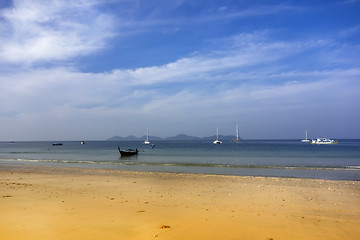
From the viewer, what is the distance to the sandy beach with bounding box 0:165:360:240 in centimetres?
690

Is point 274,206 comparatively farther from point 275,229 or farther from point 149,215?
point 149,215

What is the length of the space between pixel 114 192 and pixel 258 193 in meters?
6.88

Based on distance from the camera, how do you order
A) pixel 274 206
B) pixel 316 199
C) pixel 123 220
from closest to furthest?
pixel 123 220, pixel 274 206, pixel 316 199

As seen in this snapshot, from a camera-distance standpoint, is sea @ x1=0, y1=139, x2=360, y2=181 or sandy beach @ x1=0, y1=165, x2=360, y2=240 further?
sea @ x1=0, y1=139, x2=360, y2=181

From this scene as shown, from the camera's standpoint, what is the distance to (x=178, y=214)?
29.1 feet

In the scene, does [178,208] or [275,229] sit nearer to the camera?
[275,229]

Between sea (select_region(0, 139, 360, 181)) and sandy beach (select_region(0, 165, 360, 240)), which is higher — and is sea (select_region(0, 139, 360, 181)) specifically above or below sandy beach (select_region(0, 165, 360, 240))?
below

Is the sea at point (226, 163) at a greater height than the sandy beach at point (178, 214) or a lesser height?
lesser

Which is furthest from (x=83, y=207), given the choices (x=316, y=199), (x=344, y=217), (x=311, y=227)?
(x=316, y=199)

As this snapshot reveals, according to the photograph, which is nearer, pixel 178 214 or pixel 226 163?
pixel 178 214

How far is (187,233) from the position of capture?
6.90 meters

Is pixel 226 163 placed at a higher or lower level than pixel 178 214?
lower

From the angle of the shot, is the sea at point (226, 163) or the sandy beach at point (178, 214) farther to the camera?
the sea at point (226, 163)

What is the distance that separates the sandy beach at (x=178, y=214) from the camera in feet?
22.6
